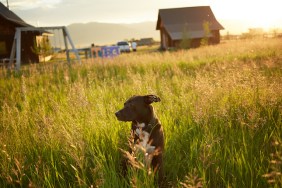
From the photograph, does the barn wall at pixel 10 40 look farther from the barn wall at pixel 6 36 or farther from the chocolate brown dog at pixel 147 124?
the chocolate brown dog at pixel 147 124

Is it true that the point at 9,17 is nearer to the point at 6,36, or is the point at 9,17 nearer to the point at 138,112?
the point at 6,36

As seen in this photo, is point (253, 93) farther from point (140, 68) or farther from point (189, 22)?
point (189, 22)

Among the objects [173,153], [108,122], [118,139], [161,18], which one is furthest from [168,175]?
[161,18]

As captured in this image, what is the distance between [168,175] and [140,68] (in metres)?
8.32

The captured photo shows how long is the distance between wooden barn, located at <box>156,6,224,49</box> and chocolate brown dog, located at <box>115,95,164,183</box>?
3597 cm

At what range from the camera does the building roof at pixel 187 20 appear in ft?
129

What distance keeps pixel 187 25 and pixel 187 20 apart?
217cm

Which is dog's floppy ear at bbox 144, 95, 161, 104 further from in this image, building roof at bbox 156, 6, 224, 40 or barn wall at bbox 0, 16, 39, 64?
building roof at bbox 156, 6, 224, 40

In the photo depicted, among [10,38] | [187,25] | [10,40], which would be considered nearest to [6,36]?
[10,38]

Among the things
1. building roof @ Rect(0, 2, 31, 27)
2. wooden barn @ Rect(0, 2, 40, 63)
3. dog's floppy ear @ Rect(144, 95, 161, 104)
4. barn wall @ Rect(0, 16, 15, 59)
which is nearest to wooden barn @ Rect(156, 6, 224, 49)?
wooden barn @ Rect(0, 2, 40, 63)

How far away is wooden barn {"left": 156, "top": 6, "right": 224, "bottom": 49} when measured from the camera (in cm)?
3906

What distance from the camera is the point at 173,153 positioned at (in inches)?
129

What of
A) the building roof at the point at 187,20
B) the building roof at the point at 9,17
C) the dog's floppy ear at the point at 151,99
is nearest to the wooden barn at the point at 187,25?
the building roof at the point at 187,20

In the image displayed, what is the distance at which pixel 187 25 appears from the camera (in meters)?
40.8
